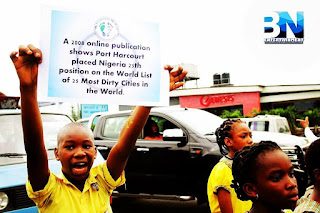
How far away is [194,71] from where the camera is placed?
140 ft

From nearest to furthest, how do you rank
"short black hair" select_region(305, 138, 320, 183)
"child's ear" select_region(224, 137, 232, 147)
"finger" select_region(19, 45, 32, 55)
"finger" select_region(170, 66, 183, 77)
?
"finger" select_region(19, 45, 32, 55), "finger" select_region(170, 66, 183, 77), "short black hair" select_region(305, 138, 320, 183), "child's ear" select_region(224, 137, 232, 147)

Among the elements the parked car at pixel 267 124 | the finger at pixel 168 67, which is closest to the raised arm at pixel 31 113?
the finger at pixel 168 67

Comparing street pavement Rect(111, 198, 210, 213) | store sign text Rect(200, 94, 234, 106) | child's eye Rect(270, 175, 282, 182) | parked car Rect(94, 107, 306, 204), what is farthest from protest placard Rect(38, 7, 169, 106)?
store sign text Rect(200, 94, 234, 106)

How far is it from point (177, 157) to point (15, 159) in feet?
9.94

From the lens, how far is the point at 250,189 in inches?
75.2

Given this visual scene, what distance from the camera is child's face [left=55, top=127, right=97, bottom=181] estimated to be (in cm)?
190

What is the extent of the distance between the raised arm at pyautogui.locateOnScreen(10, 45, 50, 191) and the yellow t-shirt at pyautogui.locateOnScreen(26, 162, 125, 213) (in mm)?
56

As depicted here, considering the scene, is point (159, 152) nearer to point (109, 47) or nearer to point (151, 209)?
point (151, 209)

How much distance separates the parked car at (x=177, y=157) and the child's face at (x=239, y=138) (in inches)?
101

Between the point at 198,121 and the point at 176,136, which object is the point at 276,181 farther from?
the point at 198,121

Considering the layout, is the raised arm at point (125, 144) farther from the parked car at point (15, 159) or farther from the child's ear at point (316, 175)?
the parked car at point (15, 159)

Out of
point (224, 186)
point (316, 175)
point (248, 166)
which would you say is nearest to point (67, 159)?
point (248, 166)

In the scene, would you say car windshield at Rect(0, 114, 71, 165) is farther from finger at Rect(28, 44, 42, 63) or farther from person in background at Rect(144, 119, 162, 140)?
person in background at Rect(144, 119, 162, 140)

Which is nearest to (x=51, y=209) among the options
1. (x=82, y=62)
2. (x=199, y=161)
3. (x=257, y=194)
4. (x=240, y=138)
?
(x=82, y=62)
